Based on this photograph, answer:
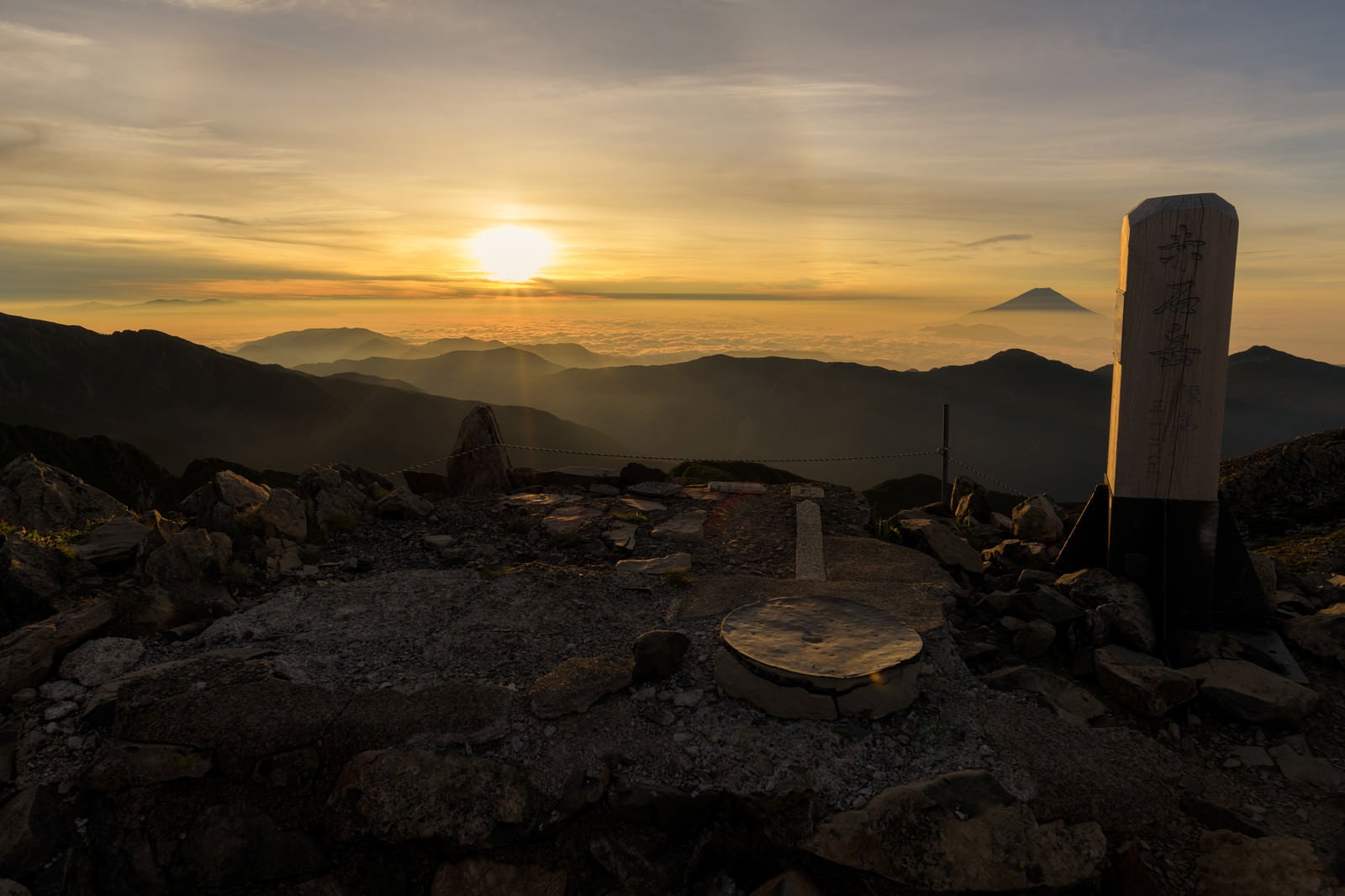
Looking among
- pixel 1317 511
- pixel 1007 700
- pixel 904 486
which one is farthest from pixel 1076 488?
pixel 1007 700

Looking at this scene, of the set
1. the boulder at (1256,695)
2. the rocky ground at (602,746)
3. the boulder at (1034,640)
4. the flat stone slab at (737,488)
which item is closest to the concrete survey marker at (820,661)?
the rocky ground at (602,746)

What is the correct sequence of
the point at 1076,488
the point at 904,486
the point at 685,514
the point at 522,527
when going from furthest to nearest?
the point at 1076,488 → the point at 904,486 → the point at 685,514 → the point at 522,527

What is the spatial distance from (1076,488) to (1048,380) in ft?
227

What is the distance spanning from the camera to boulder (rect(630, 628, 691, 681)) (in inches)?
211

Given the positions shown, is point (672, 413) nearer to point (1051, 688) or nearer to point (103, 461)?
point (103, 461)

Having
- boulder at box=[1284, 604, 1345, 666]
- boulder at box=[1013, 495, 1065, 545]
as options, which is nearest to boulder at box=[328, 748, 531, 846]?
boulder at box=[1284, 604, 1345, 666]

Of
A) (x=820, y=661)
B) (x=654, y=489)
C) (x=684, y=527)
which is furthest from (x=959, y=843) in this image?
(x=654, y=489)

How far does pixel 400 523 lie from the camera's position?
31.8 feet

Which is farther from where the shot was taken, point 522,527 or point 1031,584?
point 522,527

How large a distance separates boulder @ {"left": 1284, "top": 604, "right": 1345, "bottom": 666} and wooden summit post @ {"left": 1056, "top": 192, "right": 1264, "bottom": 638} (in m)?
0.29

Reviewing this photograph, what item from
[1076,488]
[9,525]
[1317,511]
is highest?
[9,525]

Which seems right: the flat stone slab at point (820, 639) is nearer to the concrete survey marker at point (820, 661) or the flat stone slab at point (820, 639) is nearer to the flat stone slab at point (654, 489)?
the concrete survey marker at point (820, 661)

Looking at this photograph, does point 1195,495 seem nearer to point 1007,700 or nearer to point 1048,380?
point 1007,700

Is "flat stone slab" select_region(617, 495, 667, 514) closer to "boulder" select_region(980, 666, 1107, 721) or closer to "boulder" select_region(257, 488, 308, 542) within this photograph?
"boulder" select_region(257, 488, 308, 542)
